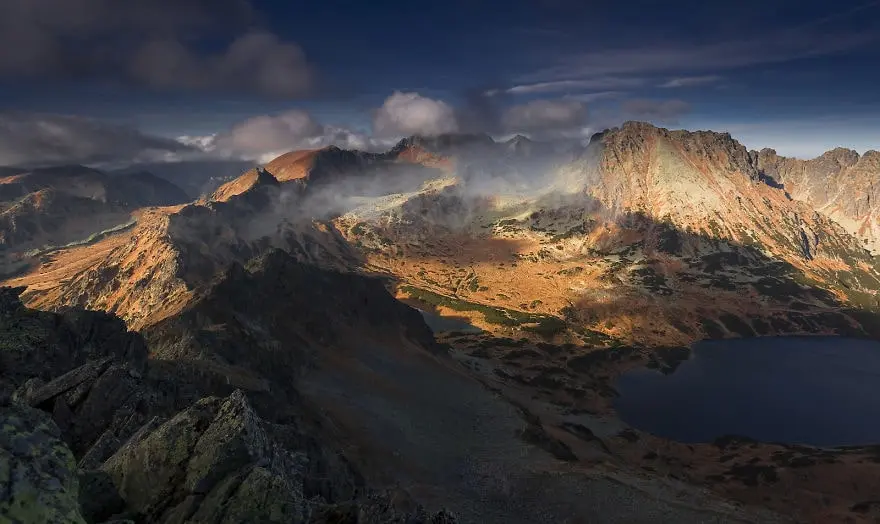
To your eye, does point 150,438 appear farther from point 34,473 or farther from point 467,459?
point 467,459

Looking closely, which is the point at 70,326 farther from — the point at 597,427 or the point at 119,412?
the point at 597,427

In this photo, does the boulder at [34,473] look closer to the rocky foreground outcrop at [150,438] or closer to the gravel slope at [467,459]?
the rocky foreground outcrop at [150,438]

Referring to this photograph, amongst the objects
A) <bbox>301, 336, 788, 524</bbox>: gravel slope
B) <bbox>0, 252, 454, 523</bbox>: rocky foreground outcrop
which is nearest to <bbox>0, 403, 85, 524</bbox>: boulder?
<bbox>0, 252, 454, 523</bbox>: rocky foreground outcrop

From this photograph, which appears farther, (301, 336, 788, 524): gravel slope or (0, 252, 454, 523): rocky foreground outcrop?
(301, 336, 788, 524): gravel slope

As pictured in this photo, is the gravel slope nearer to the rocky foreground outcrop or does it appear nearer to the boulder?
the rocky foreground outcrop

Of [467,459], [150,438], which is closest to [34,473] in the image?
[150,438]

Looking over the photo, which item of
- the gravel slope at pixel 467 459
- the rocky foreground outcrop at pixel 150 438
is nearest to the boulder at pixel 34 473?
the rocky foreground outcrop at pixel 150 438

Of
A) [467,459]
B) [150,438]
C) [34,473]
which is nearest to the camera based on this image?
[34,473]

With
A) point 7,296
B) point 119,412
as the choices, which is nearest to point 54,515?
point 119,412
